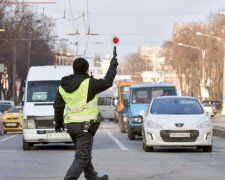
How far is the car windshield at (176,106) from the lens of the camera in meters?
23.9

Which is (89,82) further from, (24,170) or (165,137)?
(165,137)

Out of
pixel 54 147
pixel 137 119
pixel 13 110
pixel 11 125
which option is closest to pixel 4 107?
pixel 13 110

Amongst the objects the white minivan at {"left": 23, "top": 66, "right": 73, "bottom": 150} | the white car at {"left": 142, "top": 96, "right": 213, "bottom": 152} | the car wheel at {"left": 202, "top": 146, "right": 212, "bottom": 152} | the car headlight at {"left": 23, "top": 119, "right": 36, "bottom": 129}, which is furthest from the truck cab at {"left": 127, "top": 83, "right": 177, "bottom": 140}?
the car wheel at {"left": 202, "top": 146, "right": 212, "bottom": 152}

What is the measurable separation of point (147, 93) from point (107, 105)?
49452mm

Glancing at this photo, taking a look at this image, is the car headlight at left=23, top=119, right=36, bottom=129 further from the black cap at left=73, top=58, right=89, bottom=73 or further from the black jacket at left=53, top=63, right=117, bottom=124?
the black cap at left=73, top=58, right=89, bottom=73

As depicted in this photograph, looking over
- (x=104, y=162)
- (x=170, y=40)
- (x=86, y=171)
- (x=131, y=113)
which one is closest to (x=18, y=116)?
(x=131, y=113)

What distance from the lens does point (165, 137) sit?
22891 millimetres

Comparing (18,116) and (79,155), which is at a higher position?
(79,155)

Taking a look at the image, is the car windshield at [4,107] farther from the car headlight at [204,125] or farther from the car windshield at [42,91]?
the car headlight at [204,125]

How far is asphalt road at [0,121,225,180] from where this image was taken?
1616cm

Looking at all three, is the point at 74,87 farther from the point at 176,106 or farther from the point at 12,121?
the point at 12,121

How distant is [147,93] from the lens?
33469 mm

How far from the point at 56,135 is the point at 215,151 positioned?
4.23 meters

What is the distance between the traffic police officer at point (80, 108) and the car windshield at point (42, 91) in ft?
44.8
